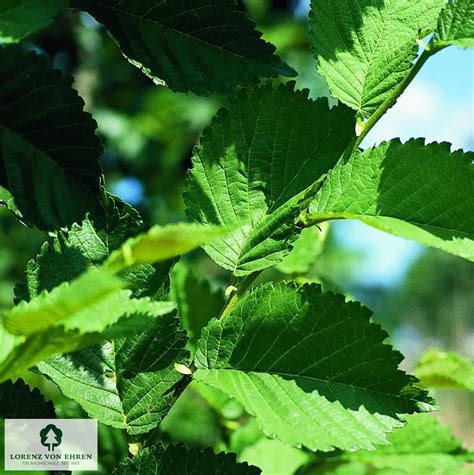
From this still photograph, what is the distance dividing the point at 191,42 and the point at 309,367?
236 millimetres

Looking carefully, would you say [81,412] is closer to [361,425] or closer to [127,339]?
[127,339]

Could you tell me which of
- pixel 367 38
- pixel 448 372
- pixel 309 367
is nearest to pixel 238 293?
pixel 309 367

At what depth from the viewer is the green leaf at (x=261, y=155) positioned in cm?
55

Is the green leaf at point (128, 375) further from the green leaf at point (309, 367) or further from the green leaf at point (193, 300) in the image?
the green leaf at point (193, 300)

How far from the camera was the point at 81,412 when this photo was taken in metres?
0.65

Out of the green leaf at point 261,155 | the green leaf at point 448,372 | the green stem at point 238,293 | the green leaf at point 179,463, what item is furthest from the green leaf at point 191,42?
the green leaf at point 448,372

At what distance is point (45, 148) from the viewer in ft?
1.61

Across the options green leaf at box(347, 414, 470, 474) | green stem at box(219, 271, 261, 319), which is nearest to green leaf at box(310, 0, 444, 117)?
green stem at box(219, 271, 261, 319)

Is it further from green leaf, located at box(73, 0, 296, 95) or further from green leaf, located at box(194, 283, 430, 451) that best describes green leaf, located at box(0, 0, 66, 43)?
green leaf, located at box(194, 283, 430, 451)

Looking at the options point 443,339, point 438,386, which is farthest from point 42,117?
point 443,339

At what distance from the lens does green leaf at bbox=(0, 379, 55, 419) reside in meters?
0.49

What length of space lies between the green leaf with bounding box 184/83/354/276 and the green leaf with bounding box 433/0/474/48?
0.08 meters

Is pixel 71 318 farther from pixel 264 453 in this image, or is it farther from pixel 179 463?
pixel 264 453

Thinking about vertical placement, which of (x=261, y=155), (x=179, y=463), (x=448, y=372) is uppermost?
(x=261, y=155)
